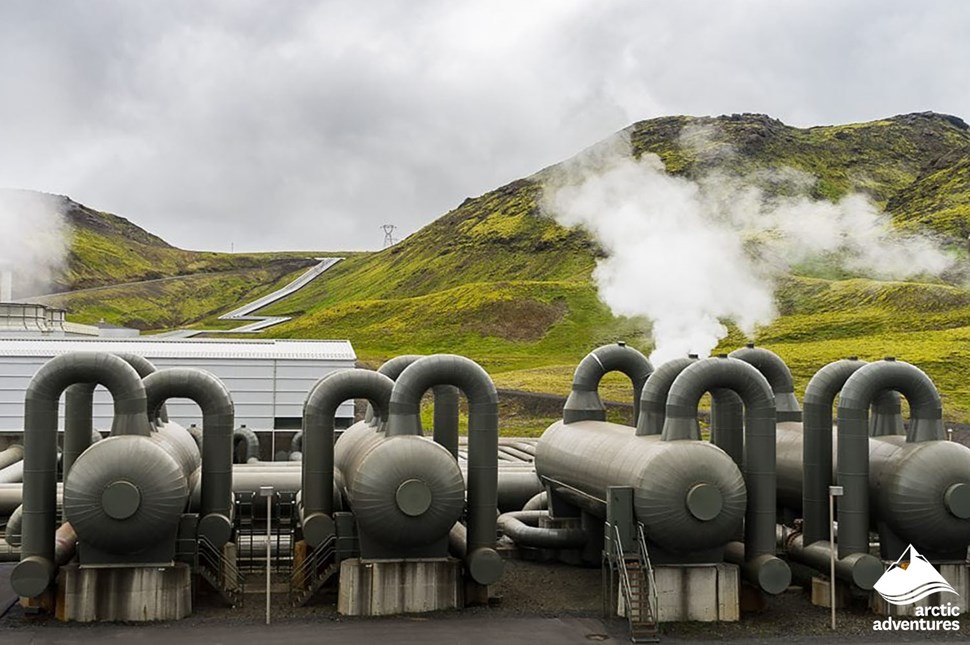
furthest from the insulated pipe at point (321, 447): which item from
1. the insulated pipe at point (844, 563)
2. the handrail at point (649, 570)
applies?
the insulated pipe at point (844, 563)

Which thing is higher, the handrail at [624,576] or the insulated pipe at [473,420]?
the insulated pipe at [473,420]

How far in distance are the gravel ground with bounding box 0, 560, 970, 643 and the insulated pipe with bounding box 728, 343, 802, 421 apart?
23.3 feet

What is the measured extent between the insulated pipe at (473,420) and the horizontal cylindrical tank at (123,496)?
687 cm

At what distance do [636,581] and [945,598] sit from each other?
9.63 m

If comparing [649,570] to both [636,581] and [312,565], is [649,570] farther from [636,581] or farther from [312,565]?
[312,565]

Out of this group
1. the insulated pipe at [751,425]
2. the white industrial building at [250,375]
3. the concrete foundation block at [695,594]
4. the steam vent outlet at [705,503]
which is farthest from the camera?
the white industrial building at [250,375]

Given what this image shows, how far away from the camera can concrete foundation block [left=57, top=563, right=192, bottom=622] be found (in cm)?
2775

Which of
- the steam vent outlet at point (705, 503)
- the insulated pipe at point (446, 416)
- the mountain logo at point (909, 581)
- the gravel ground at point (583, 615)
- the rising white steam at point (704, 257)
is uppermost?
the rising white steam at point (704, 257)

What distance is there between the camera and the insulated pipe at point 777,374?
1390 inches

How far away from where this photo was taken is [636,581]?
90.6 feet

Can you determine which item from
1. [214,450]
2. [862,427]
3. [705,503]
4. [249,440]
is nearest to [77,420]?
[214,450]

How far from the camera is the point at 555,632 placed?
2741 centimetres

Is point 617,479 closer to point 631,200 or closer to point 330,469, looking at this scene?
point 330,469

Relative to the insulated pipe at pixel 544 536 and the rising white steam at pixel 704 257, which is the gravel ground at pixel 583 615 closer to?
the insulated pipe at pixel 544 536
